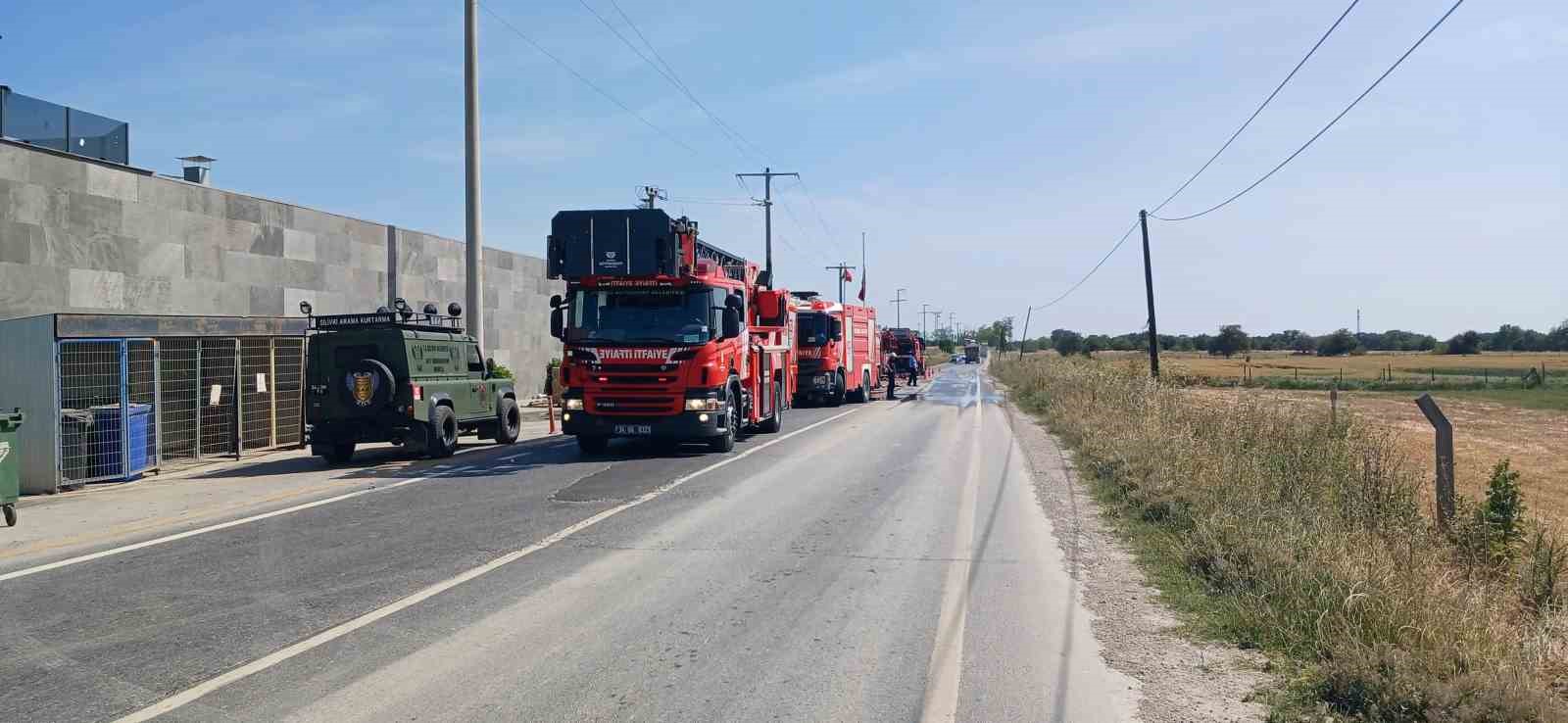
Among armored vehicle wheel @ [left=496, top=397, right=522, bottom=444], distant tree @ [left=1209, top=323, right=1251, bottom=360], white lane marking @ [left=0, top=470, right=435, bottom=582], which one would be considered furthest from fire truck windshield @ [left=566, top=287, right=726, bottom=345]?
distant tree @ [left=1209, top=323, right=1251, bottom=360]

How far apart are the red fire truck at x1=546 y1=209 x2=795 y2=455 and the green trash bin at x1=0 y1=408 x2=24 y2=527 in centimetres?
707

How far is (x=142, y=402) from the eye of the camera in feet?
55.7

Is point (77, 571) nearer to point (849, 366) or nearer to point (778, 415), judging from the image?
point (778, 415)

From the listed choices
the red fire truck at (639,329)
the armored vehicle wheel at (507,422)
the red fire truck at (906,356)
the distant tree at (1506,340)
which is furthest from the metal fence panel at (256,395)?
the distant tree at (1506,340)

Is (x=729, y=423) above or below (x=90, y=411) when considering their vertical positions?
below

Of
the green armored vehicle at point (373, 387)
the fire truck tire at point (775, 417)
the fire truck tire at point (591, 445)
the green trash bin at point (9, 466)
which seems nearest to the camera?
the green trash bin at point (9, 466)

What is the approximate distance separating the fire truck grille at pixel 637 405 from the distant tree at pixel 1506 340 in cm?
12561

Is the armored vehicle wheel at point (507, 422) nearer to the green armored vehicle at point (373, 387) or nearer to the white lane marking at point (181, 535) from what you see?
the green armored vehicle at point (373, 387)

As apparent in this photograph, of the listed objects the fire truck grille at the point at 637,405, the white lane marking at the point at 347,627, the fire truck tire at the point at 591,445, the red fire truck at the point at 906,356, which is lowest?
the white lane marking at the point at 347,627

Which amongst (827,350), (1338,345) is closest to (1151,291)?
(827,350)

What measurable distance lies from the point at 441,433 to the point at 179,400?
15.7ft

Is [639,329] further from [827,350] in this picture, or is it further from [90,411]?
[827,350]

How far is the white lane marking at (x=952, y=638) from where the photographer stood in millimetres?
5379

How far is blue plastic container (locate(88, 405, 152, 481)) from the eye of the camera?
48.8 feet
